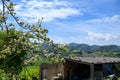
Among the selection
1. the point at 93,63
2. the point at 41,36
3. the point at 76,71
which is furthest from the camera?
the point at 76,71

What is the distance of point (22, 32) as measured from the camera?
4.95 meters

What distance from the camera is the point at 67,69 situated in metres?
43.8

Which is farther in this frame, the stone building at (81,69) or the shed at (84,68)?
→ the shed at (84,68)

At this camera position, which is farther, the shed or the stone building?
the shed

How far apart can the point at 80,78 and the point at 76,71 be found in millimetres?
1197

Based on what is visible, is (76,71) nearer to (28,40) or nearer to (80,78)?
(80,78)

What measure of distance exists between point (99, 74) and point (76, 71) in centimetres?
417

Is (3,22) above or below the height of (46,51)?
above

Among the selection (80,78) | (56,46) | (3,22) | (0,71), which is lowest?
(80,78)

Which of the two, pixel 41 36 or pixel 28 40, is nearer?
pixel 41 36

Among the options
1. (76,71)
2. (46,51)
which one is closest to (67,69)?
(76,71)

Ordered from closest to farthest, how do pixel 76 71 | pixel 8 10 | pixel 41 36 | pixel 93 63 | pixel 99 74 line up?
1. pixel 41 36
2. pixel 8 10
3. pixel 93 63
4. pixel 99 74
5. pixel 76 71

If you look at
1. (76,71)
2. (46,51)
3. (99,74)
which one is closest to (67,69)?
(76,71)

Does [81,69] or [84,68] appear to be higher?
[84,68]
